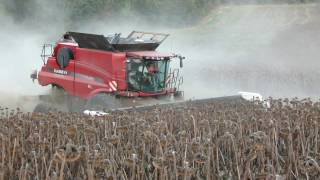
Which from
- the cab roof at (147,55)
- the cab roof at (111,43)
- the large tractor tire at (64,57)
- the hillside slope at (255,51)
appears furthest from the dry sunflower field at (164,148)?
the hillside slope at (255,51)

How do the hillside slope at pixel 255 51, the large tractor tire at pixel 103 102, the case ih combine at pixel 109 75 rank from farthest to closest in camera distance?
the hillside slope at pixel 255 51, the case ih combine at pixel 109 75, the large tractor tire at pixel 103 102

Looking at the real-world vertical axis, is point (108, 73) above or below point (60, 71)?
below

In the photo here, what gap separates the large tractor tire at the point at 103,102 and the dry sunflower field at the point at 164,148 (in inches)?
172

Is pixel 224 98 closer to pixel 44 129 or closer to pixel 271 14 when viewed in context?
pixel 44 129

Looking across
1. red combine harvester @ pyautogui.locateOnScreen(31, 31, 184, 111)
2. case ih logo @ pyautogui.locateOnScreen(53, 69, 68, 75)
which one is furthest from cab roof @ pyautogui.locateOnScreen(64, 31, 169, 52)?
case ih logo @ pyautogui.locateOnScreen(53, 69, 68, 75)

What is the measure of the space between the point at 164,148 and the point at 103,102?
6.51m

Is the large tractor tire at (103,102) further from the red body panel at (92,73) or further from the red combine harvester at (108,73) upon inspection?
the red body panel at (92,73)

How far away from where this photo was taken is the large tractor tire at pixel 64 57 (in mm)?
12162

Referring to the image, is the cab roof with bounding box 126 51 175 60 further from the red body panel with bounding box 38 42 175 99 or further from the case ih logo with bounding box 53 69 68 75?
the case ih logo with bounding box 53 69 68 75

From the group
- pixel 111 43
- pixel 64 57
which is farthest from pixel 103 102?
pixel 64 57

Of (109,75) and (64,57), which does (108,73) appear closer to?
(109,75)

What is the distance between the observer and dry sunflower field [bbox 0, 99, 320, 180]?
3889mm

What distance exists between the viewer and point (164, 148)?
457cm

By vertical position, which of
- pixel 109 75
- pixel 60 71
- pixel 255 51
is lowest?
pixel 109 75
